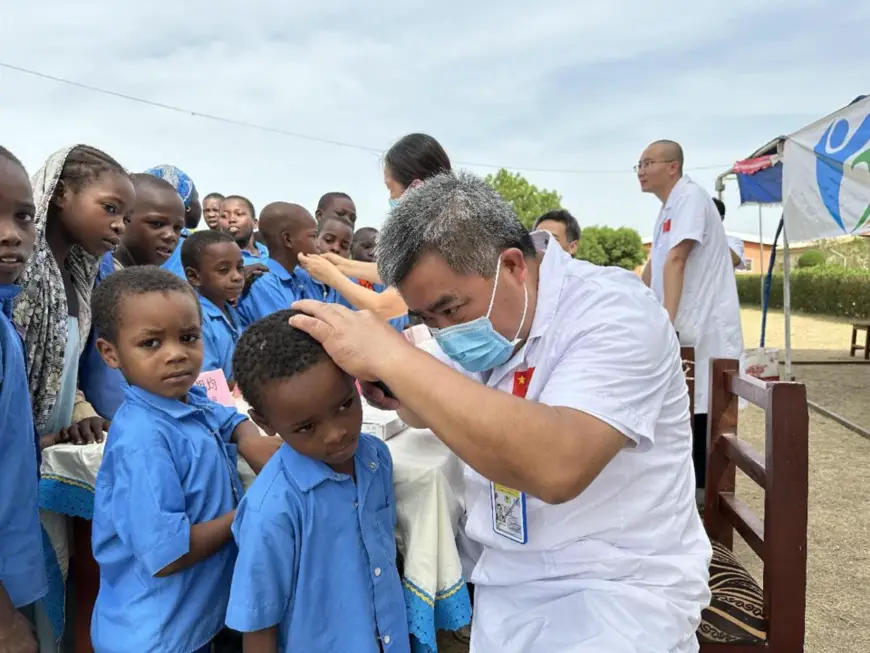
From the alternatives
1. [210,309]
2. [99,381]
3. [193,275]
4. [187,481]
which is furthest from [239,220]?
[187,481]

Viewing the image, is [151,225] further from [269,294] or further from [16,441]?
[16,441]

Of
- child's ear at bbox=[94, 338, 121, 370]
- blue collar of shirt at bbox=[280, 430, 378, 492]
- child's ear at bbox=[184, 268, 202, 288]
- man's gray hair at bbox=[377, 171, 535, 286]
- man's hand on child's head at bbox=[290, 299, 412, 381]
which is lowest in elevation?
blue collar of shirt at bbox=[280, 430, 378, 492]

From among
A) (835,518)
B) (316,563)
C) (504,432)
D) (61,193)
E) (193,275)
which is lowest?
(835,518)

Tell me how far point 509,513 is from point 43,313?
1.41 meters

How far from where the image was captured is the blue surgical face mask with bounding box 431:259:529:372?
142cm

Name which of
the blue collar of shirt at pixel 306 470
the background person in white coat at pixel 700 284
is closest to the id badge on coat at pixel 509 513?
the blue collar of shirt at pixel 306 470

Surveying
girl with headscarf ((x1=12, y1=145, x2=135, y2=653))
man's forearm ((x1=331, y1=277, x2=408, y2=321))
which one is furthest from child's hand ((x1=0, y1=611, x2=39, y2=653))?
man's forearm ((x1=331, y1=277, x2=408, y2=321))

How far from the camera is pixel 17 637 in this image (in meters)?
1.39

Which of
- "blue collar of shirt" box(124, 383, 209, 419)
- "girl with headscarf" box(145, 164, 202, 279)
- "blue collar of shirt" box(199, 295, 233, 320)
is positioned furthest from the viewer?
"girl with headscarf" box(145, 164, 202, 279)

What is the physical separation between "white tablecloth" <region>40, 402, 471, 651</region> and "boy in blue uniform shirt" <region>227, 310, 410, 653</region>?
6 centimetres

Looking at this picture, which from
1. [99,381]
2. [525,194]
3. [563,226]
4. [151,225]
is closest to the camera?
[99,381]

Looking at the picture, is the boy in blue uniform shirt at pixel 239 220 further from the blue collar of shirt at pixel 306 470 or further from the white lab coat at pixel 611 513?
the white lab coat at pixel 611 513

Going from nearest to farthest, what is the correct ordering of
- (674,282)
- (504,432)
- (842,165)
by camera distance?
(504,432) < (674,282) < (842,165)

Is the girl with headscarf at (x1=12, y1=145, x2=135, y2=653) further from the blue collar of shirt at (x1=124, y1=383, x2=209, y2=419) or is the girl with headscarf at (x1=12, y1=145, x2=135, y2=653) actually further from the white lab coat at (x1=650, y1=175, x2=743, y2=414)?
the white lab coat at (x1=650, y1=175, x2=743, y2=414)
